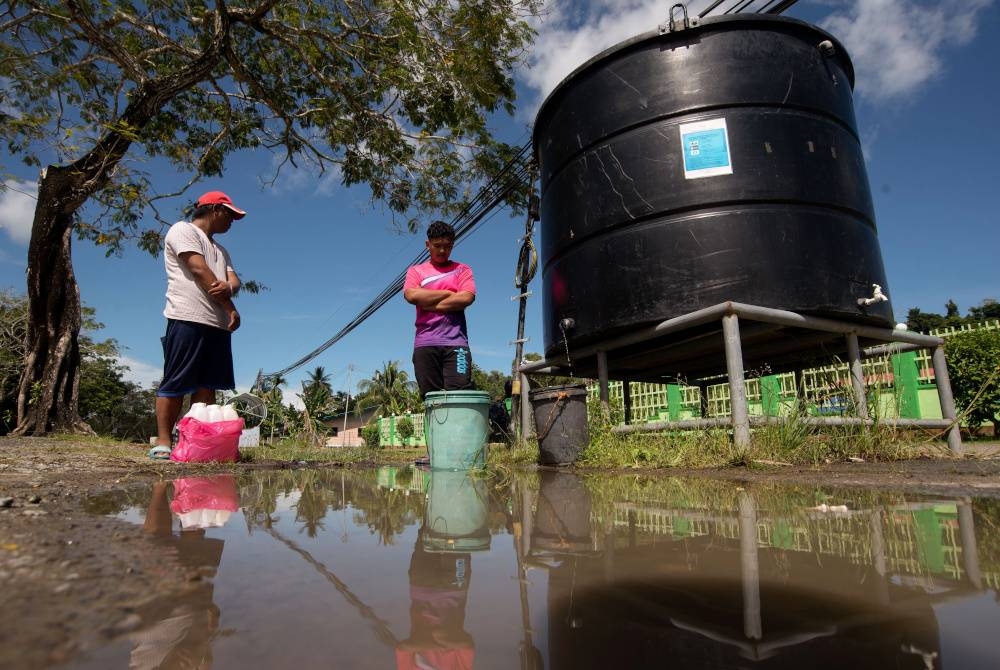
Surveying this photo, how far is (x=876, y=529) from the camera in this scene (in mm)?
1097

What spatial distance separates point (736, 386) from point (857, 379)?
1039mm

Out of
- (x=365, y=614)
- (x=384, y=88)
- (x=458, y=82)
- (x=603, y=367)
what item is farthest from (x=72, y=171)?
(x=365, y=614)

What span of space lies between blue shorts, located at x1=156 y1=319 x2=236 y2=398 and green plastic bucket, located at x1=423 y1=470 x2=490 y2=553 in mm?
1992

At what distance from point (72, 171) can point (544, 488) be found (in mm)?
7679

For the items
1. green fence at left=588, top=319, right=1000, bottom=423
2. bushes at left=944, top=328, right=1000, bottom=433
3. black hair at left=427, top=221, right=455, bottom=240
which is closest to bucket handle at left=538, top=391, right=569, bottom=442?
green fence at left=588, top=319, right=1000, bottom=423

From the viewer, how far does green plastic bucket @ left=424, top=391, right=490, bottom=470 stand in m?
3.12

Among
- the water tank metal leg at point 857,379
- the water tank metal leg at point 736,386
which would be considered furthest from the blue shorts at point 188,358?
the water tank metal leg at point 857,379

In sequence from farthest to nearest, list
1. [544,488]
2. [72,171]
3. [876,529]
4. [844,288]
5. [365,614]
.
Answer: [72,171] → [844,288] → [544,488] → [876,529] → [365,614]

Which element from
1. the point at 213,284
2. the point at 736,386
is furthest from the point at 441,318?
the point at 736,386

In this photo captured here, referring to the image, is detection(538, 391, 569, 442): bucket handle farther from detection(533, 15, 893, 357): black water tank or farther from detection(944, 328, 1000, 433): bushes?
detection(944, 328, 1000, 433): bushes

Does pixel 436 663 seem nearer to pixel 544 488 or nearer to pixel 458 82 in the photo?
pixel 544 488

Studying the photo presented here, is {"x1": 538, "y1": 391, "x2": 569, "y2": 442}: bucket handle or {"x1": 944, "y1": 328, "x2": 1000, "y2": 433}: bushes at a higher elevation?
{"x1": 944, "y1": 328, "x2": 1000, "y2": 433}: bushes

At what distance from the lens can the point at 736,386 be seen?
3.23 meters

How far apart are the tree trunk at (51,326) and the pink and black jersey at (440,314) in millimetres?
6152
